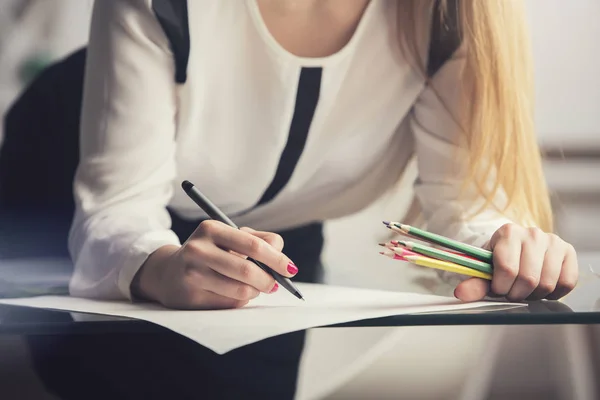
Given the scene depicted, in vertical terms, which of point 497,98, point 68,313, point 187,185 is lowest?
point 68,313

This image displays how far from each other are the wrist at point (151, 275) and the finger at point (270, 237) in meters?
0.06

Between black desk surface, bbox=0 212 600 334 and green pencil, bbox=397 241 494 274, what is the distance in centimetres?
3

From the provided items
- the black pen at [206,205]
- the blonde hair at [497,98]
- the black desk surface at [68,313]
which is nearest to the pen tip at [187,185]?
the black pen at [206,205]

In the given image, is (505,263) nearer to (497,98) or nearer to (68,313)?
(497,98)

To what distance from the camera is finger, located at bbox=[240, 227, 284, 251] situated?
54 cm

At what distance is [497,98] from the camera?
0.60 m

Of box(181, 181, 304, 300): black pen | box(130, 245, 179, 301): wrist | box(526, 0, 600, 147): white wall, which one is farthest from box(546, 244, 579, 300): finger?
box(130, 245, 179, 301): wrist

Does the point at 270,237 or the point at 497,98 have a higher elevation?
the point at 497,98

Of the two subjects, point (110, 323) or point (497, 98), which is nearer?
point (110, 323)

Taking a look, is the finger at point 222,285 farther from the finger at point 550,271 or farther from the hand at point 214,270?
the finger at point 550,271

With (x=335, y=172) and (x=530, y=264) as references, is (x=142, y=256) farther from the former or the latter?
(x=530, y=264)

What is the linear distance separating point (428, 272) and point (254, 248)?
17 cm

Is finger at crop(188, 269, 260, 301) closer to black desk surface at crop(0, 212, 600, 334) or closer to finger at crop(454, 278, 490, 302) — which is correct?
black desk surface at crop(0, 212, 600, 334)

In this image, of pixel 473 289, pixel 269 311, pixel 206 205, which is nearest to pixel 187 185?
pixel 206 205
